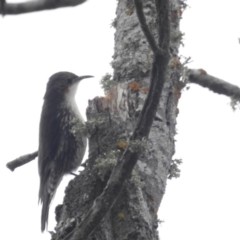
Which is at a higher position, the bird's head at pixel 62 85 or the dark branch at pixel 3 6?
the bird's head at pixel 62 85

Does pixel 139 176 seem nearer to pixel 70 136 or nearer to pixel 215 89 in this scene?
pixel 215 89

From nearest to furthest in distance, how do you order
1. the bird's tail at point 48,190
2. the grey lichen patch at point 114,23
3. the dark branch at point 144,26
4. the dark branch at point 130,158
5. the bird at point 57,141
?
the dark branch at point 144,26 → the dark branch at point 130,158 → the grey lichen patch at point 114,23 → the bird's tail at point 48,190 → the bird at point 57,141

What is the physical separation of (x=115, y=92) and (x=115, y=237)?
114 cm

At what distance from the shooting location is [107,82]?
4.43 meters

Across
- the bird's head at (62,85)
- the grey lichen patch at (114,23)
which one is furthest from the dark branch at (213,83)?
the bird's head at (62,85)

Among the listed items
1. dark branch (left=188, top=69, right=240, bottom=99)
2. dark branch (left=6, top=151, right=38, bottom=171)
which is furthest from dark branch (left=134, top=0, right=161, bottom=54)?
dark branch (left=6, top=151, right=38, bottom=171)

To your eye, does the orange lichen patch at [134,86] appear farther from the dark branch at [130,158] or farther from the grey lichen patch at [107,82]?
the dark branch at [130,158]

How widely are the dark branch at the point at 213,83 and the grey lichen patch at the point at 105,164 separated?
71 cm

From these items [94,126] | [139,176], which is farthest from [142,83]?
[139,176]

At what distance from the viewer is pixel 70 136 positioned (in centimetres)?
705

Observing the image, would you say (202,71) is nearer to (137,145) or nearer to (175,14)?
(175,14)

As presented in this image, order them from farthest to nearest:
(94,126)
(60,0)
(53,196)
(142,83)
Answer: (53,196) < (142,83) < (94,126) < (60,0)

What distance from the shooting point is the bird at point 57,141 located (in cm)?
681

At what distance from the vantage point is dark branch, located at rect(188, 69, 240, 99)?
353 centimetres
